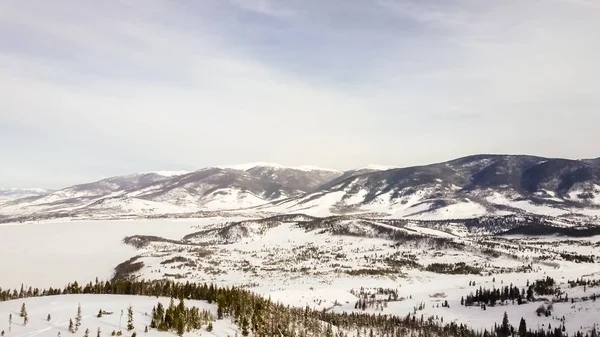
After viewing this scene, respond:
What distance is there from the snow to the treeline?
10.1 feet

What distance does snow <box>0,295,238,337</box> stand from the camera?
7044 cm

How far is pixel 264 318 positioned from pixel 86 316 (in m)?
41.2

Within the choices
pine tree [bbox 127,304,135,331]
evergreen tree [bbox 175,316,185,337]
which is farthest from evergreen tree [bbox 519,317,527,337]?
pine tree [bbox 127,304,135,331]

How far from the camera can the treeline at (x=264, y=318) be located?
95725mm

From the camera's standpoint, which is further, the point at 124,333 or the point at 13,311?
the point at 13,311

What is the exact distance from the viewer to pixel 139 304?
3676 inches

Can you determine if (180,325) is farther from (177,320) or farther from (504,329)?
(504,329)

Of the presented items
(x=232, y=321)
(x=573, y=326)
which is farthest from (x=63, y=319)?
(x=573, y=326)

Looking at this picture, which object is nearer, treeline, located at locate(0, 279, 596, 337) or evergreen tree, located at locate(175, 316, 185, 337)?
evergreen tree, located at locate(175, 316, 185, 337)

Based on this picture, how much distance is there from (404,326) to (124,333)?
131 meters

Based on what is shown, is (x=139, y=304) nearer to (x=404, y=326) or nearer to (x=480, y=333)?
(x=404, y=326)

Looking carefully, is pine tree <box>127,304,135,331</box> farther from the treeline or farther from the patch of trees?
the treeline

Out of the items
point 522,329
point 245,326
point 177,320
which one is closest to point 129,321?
point 177,320

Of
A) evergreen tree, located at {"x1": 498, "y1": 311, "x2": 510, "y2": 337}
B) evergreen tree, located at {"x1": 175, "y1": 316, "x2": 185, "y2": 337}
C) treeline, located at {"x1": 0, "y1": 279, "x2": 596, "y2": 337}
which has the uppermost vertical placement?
evergreen tree, located at {"x1": 175, "y1": 316, "x2": 185, "y2": 337}
